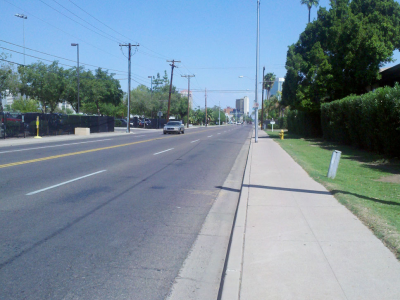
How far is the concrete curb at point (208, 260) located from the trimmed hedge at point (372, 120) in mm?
9584

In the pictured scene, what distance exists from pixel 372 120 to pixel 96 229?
49.3 feet

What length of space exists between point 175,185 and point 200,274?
5.98 m

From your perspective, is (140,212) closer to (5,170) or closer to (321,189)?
(321,189)

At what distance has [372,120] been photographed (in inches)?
695

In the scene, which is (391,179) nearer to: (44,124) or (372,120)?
(372,120)

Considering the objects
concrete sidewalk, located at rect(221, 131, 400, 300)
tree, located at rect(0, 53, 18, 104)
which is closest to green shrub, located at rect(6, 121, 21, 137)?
tree, located at rect(0, 53, 18, 104)

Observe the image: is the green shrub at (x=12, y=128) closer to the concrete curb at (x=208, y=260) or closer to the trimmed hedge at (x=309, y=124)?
the trimmed hedge at (x=309, y=124)

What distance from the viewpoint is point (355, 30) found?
27.3m

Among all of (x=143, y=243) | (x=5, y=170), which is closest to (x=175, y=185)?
(x=143, y=243)

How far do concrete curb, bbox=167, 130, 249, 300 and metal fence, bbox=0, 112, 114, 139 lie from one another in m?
25.6

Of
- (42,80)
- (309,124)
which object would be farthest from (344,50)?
(42,80)

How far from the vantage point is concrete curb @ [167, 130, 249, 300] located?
4.42 m

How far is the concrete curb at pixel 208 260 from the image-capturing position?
442 centimetres

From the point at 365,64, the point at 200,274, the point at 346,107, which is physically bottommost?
the point at 200,274
